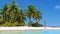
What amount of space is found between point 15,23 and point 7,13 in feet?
9.49

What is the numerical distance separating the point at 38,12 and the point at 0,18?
351 inches

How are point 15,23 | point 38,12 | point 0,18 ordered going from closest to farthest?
1. point 15,23
2. point 0,18
3. point 38,12

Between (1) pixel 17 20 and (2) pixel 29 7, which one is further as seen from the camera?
(2) pixel 29 7

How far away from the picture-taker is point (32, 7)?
37.4 m

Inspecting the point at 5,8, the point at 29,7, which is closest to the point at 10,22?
the point at 5,8

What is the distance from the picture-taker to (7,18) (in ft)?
114

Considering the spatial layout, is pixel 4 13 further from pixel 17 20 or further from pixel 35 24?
pixel 35 24

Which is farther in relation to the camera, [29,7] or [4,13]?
[29,7]

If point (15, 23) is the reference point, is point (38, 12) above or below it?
above

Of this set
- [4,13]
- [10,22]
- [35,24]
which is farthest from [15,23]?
[35,24]

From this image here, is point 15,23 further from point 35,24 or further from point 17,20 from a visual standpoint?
point 35,24

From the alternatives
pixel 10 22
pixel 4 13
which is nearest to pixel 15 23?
pixel 10 22

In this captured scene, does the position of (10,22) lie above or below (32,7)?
below

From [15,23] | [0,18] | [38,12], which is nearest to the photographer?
[15,23]
